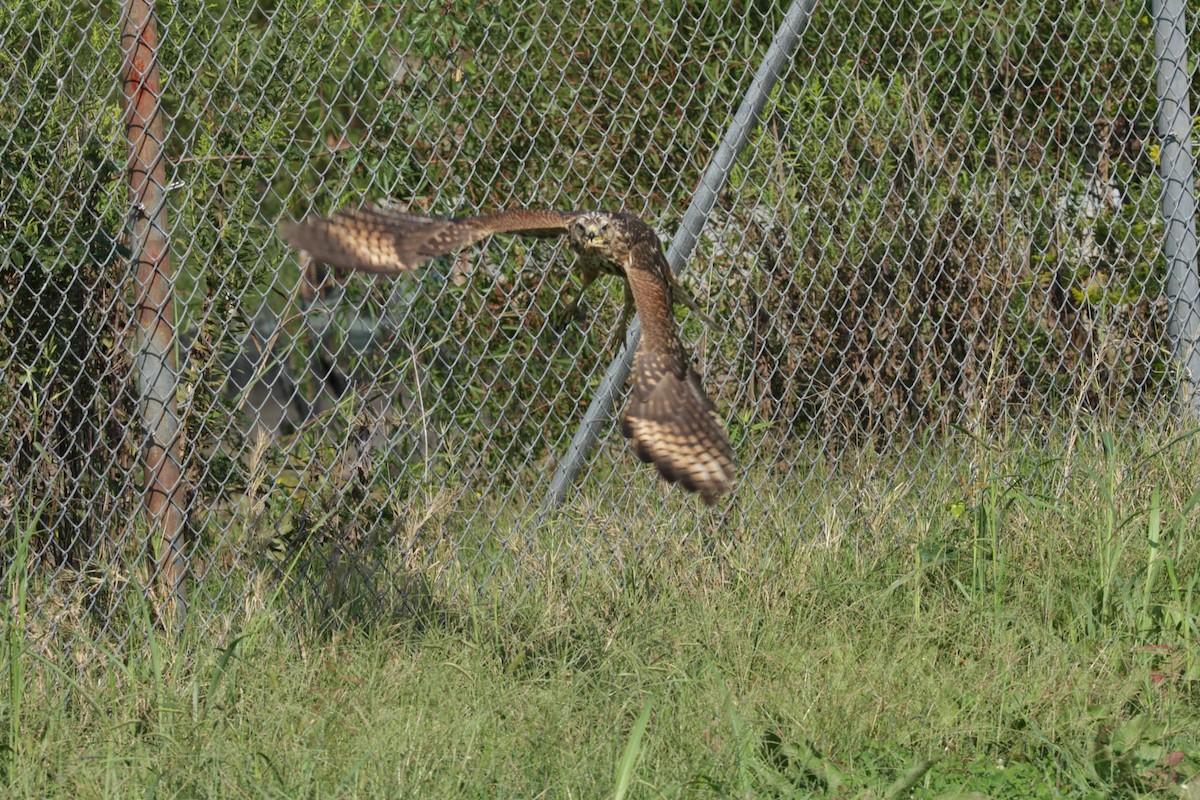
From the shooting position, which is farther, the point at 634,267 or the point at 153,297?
the point at 153,297

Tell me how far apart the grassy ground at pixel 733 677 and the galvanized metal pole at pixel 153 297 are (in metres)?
0.34

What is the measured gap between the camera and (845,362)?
5727 millimetres

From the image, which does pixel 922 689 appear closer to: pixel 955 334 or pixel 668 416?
pixel 668 416

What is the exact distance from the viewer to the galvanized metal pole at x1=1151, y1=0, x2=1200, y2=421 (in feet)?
18.2

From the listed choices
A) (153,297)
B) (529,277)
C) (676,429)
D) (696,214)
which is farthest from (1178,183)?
(153,297)

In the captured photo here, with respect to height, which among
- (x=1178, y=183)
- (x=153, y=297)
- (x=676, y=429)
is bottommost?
(x=153, y=297)

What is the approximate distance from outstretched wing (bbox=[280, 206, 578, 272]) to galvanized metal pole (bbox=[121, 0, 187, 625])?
0.76 metres

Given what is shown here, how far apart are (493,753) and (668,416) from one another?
2.95 feet

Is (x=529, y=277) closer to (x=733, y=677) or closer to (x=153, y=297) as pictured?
(x=153, y=297)

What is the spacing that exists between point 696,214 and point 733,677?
149cm

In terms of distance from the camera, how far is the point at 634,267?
4.08m

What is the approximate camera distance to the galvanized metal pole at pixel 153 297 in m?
4.41

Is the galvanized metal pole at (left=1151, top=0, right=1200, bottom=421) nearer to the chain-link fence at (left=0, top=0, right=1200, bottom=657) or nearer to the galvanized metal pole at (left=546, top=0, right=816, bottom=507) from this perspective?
the chain-link fence at (left=0, top=0, right=1200, bottom=657)

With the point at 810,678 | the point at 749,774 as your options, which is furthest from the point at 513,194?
the point at 749,774
